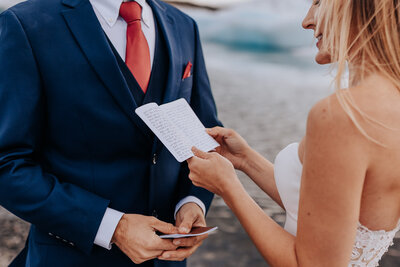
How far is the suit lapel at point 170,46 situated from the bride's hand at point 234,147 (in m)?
0.29

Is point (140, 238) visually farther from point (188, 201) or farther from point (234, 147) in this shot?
point (234, 147)

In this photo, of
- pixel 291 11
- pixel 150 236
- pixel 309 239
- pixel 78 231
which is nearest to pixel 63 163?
pixel 78 231

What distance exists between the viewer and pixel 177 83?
134cm

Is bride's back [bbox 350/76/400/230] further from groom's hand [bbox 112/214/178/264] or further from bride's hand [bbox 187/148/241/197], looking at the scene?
groom's hand [bbox 112/214/178/264]

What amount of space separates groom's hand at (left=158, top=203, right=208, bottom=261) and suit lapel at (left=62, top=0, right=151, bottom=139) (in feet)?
1.47

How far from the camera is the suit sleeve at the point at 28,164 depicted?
3.49 ft

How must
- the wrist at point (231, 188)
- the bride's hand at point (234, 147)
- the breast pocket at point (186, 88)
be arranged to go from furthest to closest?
the bride's hand at point (234, 147), the breast pocket at point (186, 88), the wrist at point (231, 188)

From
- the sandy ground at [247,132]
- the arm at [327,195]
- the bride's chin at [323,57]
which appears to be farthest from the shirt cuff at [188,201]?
the sandy ground at [247,132]

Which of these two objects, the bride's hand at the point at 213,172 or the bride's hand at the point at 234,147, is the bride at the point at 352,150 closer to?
the bride's hand at the point at 213,172

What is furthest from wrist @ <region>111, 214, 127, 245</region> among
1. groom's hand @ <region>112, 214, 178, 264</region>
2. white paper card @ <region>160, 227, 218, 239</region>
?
white paper card @ <region>160, 227, 218, 239</region>

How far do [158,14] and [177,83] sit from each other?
28 centimetres

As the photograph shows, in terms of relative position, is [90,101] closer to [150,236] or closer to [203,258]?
[150,236]

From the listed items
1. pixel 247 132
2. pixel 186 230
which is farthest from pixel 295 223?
pixel 247 132

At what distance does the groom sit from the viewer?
3.57 ft
